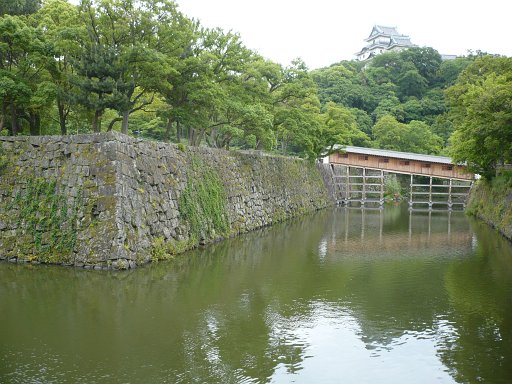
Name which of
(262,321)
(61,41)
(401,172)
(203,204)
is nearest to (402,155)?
(401,172)

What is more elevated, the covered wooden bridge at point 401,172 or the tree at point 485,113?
the tree at point 485,113

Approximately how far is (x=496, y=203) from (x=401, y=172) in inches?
488

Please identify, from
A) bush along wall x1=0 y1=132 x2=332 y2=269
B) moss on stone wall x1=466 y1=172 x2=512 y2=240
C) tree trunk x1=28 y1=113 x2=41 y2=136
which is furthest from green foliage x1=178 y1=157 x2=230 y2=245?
moss on stone wall x1=466 y1=172 x2=512 y2=240

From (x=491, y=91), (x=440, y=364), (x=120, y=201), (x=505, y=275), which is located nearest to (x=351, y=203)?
(x=491, y=91)

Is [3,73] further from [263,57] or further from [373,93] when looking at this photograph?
[373,93]

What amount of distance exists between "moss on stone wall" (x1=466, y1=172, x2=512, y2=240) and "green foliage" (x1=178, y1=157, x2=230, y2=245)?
995 cm

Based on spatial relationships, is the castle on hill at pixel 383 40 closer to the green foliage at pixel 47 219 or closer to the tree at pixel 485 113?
the tree at pixel 485 113

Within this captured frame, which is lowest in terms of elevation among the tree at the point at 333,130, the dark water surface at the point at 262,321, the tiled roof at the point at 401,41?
the dark water surface at the point at 262,321

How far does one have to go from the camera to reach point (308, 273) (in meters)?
11.8

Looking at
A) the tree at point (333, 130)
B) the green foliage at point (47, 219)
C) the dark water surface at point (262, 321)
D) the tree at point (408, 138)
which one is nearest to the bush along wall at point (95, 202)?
the green foliage at point (47, 219)

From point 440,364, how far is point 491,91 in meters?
11.1

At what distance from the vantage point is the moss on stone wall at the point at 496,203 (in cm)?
1900

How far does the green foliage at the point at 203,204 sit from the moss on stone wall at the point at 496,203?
995cm

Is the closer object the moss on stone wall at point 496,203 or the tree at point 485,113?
the tree at point 485,113
